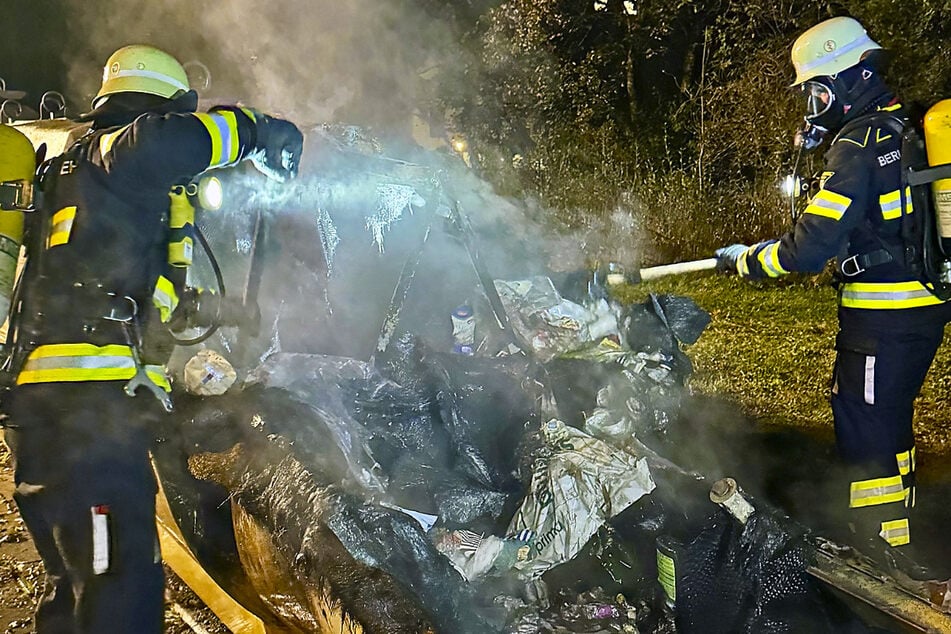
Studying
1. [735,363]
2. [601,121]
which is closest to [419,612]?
[735,363]

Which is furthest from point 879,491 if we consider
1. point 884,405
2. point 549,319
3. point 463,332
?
point 463,332

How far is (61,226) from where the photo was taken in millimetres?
2176

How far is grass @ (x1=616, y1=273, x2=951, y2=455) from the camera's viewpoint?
4.45 m

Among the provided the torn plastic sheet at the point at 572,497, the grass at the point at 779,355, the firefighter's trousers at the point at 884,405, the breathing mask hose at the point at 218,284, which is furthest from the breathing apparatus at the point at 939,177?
the breathing mask hose at the point at 218,284

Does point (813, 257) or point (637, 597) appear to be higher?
point (813, 257)

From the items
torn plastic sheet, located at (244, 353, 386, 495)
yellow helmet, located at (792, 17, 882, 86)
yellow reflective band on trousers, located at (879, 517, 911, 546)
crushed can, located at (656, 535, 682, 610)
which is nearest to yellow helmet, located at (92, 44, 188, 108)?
A: torn plastic sheet, located at (244, 353, 386, 495)

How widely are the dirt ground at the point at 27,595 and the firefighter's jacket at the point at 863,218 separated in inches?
114

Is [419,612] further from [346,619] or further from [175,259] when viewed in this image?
[175,259]

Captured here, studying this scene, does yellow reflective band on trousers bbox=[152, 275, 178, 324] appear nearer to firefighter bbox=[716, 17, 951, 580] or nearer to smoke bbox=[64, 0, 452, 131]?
firefighter bbox=[716, 17, 951, 580]

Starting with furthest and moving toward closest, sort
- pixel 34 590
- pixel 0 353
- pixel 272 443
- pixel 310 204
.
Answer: pixel 310 204 → pixel 34 590 → pixel 272 443 → pixel 0 353

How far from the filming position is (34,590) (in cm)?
314

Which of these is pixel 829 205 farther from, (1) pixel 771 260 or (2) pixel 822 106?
(2) pixel 822 106

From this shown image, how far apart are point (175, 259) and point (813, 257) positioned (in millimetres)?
2408

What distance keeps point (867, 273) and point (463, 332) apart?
1.96 m
